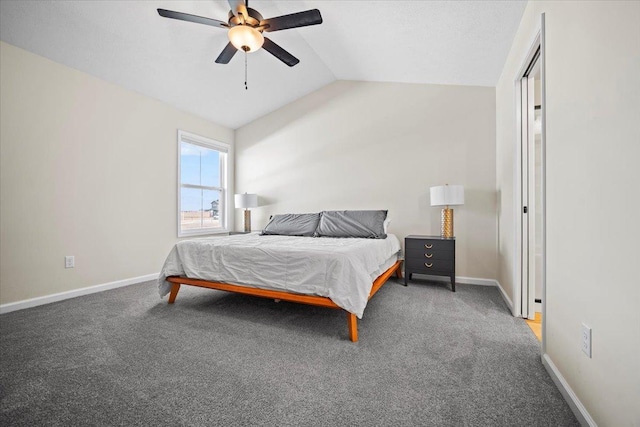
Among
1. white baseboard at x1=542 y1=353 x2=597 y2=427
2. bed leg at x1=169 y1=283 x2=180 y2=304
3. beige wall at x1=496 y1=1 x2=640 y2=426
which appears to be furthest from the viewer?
bed leg at x1=169 y1=283 x2=180 y2=304

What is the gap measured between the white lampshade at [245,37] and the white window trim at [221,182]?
2.27m

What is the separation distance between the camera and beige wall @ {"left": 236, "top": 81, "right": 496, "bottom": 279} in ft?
11.6

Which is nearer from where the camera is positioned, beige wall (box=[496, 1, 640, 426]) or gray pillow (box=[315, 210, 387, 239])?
beige wall (box=[496, 1, 640, 426])

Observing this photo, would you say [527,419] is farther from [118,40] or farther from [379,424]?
[118,40]

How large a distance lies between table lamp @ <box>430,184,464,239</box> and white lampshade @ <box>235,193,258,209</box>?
109 inches

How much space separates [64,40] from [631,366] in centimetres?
443

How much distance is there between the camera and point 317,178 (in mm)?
4430

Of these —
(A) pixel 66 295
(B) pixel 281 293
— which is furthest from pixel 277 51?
(A) pixel 66 295

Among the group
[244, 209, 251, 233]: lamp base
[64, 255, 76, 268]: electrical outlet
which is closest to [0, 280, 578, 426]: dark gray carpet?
[64, 255, 76, 268]: electrical outlet

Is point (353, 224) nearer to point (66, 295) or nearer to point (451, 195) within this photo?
point (451, 195)

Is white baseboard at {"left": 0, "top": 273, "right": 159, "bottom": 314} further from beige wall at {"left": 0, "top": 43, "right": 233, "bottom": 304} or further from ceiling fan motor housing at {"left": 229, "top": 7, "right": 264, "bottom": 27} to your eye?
ceiling fan motor housing at {"left": 229, "top": 7, "right": 264, "bottom": 27}

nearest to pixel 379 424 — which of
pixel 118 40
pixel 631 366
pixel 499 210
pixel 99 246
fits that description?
pixel 631 366

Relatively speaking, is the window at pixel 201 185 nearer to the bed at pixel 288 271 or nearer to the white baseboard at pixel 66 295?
the white baseboard at pixel 66 295

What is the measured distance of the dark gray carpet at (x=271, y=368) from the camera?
1.26 m
